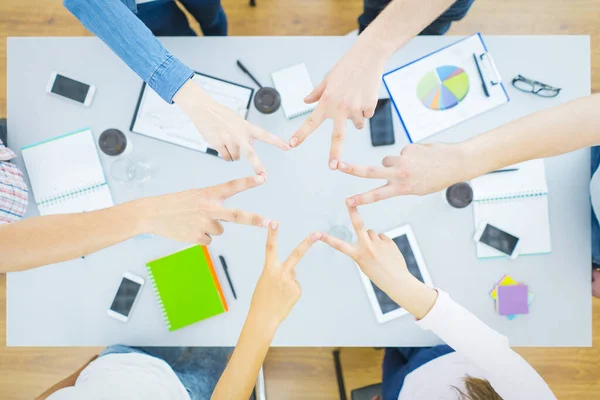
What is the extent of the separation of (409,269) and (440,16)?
2.85ft

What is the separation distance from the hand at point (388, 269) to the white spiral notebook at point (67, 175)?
0.68m

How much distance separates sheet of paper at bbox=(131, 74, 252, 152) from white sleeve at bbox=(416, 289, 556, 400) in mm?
776

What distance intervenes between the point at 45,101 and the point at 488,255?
1.37 metres

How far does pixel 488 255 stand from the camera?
4.12 ft

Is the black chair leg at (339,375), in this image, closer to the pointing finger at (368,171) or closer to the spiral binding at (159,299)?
the spiral binding at (159,299)

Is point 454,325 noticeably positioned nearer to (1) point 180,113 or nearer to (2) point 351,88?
(2) point 351,88

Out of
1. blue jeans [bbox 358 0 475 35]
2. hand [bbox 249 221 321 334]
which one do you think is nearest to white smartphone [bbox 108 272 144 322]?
hand [bbox 249 221 321 334]

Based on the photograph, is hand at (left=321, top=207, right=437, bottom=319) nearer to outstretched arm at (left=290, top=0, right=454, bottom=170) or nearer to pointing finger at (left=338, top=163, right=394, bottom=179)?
pointing finger at (left=338, top=163, right=394, bottom=179)

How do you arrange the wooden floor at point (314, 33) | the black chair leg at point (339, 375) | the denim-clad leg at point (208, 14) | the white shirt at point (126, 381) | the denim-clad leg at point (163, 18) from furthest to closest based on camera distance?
the wooden floor at point (314, 33)
the black chair leg at point (339, 375)
the denim-clad leg at point (208, 14)
the denim-clad leg at point (163, 18)
the white shirt at point (126, 381)

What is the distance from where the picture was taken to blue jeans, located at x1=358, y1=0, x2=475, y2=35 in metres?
1.44

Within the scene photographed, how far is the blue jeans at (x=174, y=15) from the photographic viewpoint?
1421mm

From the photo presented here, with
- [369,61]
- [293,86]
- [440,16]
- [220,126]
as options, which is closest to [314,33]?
[440,16]

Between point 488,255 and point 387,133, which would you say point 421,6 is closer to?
point 387,133

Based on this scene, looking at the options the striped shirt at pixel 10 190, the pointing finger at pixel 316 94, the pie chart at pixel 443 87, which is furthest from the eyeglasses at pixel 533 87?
the striped shirt at pixel 10 190
